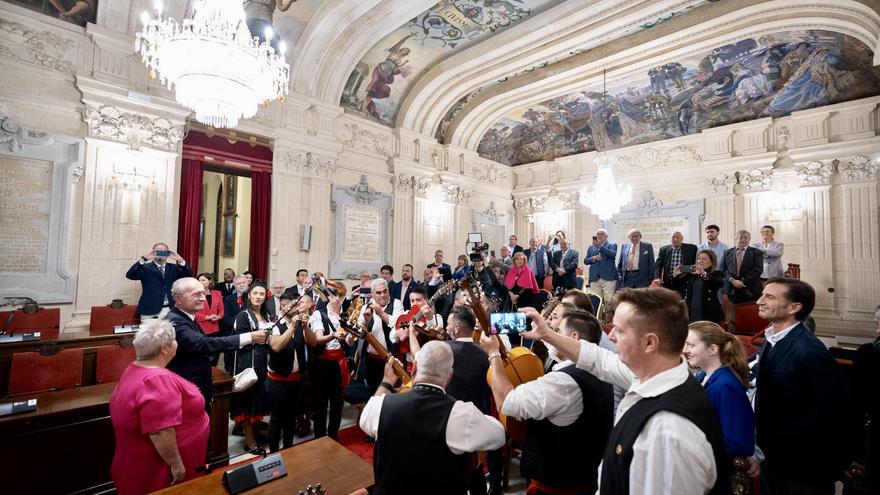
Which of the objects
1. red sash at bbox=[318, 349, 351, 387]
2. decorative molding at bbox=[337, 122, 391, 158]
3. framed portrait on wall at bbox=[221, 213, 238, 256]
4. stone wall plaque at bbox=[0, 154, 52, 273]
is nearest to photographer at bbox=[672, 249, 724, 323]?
red sash at bbox=[318, 349, 351, 387]

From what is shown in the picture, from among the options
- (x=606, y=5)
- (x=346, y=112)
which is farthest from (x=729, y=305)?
(x=346, y=112)

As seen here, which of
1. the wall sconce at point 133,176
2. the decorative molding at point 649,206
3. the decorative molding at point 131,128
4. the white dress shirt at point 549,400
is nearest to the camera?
the white dress shirt at point 549,400

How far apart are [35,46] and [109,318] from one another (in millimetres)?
4306

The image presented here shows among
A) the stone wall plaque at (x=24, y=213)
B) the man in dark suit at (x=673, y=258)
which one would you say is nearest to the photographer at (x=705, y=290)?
the man in dark suit at (x=673, y=258)

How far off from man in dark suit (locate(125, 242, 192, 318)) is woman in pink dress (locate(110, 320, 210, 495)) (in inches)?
170

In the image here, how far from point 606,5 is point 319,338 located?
25.7ft

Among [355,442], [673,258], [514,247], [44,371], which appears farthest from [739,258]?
[44,371]

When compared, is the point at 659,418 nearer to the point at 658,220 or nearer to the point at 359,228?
the point at 359,228

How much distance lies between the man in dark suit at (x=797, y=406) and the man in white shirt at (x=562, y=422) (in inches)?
34.1

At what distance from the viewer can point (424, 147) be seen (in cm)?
1119

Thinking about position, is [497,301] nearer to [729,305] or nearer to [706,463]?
[729,305]

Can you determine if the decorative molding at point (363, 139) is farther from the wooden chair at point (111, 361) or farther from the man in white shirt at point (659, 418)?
the man in white shirt at point (659, 418)

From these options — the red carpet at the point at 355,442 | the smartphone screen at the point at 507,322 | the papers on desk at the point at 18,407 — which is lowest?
the red carpet at the point at 355,442

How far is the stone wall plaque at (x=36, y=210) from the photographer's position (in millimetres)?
5375
